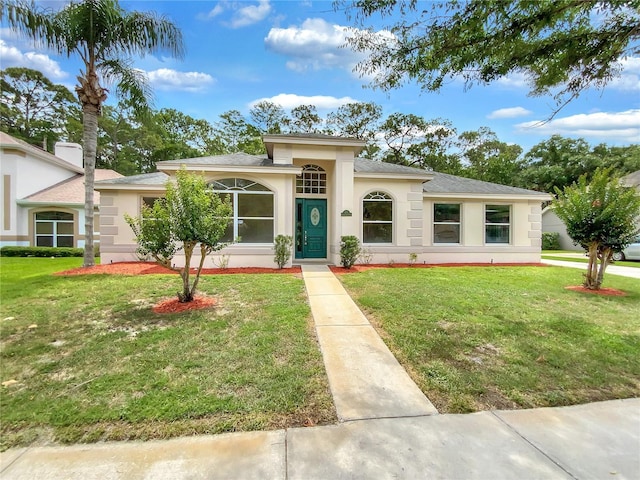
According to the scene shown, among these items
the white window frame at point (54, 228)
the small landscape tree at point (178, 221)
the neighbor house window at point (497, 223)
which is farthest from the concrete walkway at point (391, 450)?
the white window frame at point (54, 228)

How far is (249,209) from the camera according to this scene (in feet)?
36.9

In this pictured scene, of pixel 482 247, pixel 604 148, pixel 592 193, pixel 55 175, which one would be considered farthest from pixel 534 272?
pixel 604 148

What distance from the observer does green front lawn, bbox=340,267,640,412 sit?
10.9 feet

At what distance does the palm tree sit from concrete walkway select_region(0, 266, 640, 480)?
10141 mm

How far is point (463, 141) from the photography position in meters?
32.5

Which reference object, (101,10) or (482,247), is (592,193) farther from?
(101,10)

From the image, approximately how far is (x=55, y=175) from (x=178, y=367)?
2368 centimetres

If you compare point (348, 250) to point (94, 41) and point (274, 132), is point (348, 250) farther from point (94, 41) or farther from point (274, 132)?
point (274, 132)

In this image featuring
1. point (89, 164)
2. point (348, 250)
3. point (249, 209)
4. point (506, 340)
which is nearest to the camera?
point (506, 340)

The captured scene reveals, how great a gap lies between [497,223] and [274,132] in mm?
21487

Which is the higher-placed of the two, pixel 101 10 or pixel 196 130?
pixel 196 130

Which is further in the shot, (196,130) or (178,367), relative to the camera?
(196,130)

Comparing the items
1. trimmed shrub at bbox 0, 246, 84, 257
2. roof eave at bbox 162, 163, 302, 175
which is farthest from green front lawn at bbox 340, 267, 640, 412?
trimmed shrub at bbox 0, 246, 84, 257

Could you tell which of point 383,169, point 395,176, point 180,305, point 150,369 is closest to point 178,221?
point 180,305
